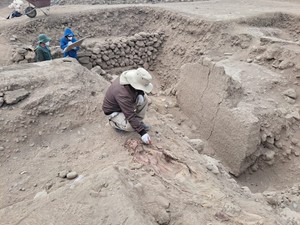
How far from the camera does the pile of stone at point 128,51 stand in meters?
8.95

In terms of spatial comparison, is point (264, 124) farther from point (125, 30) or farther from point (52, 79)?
point (125, 30)

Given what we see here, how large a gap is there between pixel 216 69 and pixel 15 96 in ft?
11.5

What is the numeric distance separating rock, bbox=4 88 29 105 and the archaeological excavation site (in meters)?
0.01

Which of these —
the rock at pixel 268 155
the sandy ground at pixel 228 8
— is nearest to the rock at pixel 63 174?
the rock at pixel 268 155

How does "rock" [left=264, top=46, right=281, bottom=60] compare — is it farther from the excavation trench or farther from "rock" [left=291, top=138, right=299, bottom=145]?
"rock" [left=291, top=138, right=299, bottom=145]

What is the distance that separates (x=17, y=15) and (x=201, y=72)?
758cm

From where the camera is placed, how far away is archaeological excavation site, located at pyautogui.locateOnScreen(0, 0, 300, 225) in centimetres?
285

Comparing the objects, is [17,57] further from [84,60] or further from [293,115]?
[293,115]

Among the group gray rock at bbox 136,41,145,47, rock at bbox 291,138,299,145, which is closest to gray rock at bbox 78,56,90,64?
gray rock at bbox 136,41,145,47

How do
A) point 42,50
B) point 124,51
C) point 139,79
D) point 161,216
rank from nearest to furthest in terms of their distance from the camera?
point 161,216 → point 139,79 → point 42,50 → point 124,51

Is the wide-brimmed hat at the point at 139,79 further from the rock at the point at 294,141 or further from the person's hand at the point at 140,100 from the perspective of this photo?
the rock at the point at 294,141

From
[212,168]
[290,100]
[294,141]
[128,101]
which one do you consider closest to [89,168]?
[128,101]

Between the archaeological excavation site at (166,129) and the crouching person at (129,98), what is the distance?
0.25 m

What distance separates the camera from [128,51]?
943 cm
